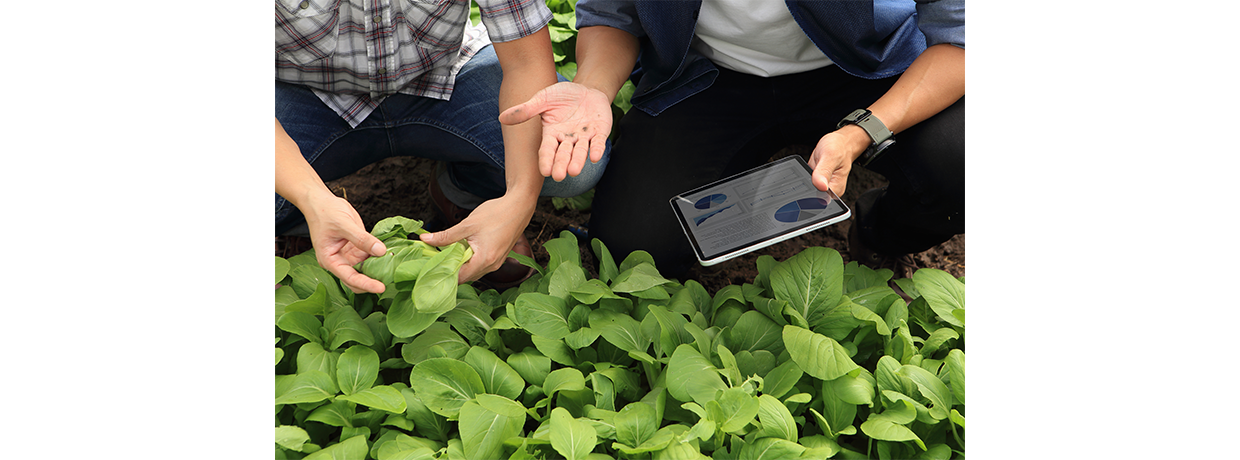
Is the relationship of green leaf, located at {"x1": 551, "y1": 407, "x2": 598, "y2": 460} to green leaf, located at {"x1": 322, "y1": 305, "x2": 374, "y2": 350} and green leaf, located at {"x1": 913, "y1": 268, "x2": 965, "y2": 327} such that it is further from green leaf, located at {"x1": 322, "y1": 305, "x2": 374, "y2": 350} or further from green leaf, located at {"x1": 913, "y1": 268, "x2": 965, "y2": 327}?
green leaf, located at {"x1": 913, "y1": 268, "x2": 965, "y2": 327}

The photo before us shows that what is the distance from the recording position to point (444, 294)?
3.61 ft

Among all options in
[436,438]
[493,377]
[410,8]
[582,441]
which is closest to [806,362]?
[582,441]

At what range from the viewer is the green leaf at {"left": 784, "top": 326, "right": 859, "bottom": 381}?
1.05 m


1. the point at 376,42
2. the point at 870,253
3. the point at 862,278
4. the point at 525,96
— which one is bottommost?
the point at 870,253

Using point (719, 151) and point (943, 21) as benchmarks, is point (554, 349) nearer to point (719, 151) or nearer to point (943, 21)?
point (719, 151)

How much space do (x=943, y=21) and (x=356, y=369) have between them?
1177 millimetres

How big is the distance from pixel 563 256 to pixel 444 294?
33cm

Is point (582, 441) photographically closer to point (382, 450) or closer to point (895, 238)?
point (382, 450)

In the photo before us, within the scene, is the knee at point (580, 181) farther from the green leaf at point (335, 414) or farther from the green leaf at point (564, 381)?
the green leaf at point (335, 414)

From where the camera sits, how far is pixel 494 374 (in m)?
1.12

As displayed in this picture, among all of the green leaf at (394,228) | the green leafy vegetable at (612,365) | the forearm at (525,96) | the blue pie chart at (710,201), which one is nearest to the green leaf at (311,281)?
the green leafy vegetable at (612,365)

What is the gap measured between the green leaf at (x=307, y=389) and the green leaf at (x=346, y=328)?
8 cm

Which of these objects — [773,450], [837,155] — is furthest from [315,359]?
[837,155]

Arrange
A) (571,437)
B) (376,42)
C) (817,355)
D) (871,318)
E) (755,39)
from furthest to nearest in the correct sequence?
1. (755,39)
2. (376,42)
3. (871,318)
4. (817,355)
5. (571,437)
